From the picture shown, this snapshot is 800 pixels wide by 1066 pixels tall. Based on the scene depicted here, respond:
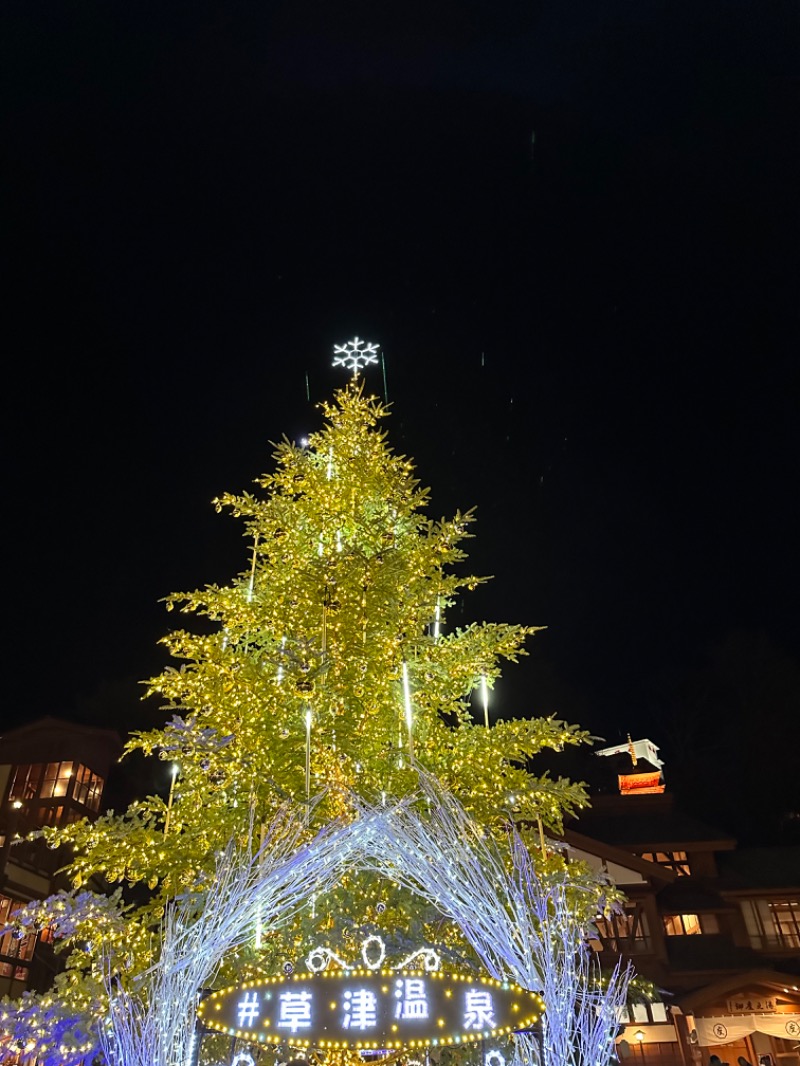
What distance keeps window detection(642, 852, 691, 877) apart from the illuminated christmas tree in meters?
19.7

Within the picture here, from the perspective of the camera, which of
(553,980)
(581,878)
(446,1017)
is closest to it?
(446,1017)

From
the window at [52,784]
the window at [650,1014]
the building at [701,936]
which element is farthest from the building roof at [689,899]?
the window at [52,784]

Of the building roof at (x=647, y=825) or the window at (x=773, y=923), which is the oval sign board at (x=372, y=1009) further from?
the window at (x=773, y=923)

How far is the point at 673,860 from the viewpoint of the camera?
2523 cm

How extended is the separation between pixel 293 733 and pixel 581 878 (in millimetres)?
3776

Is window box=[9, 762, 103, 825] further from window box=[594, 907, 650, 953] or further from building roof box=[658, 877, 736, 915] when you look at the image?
building roof box=[658, 877, 736, 915]

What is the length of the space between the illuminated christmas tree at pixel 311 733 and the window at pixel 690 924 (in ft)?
61.4

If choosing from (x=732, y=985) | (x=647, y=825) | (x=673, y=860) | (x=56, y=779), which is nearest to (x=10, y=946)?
(x=56, y=779)

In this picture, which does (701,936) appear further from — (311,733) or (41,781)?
(41,781)

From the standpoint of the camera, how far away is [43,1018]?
22.7 feet

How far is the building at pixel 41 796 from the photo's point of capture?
23047 millimetres

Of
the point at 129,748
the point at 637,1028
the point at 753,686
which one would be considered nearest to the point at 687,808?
the point at 753,686

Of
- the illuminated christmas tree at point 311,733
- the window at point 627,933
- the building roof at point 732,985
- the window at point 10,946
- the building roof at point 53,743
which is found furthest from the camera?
the building roof at point 53,743

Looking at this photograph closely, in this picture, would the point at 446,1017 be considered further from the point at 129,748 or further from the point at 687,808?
the point at 687,808
